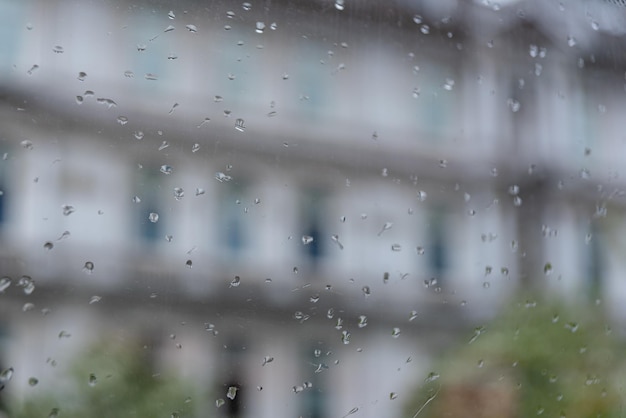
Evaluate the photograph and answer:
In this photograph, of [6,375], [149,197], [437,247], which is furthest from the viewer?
[437,247]

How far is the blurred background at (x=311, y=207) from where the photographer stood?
1.73 ft

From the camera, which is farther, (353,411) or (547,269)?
(547,269)

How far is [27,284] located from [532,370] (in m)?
0.42

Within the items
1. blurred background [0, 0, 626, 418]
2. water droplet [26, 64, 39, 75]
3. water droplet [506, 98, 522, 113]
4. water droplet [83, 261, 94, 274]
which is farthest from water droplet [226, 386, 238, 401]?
water droplet [506, 98, 522, 113]

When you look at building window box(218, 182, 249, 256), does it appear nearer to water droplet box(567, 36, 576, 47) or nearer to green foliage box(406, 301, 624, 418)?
green foliage box(406, 301, 624, 418)

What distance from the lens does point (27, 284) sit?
48cm

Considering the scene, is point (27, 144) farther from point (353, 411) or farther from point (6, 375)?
point (353, 411)

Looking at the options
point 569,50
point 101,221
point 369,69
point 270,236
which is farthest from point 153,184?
point 569,50

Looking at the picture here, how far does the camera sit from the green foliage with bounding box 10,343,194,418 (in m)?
0.49

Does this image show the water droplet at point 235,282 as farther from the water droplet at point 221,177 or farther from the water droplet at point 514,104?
the water droplet at point 514,104

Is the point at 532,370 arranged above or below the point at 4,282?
below

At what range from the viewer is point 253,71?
647mm

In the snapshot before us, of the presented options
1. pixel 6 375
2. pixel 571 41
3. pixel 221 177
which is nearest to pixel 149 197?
pixel 221 177

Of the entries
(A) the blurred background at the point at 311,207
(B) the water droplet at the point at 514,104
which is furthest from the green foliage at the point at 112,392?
(B) the water droplet at the point at 514,104
